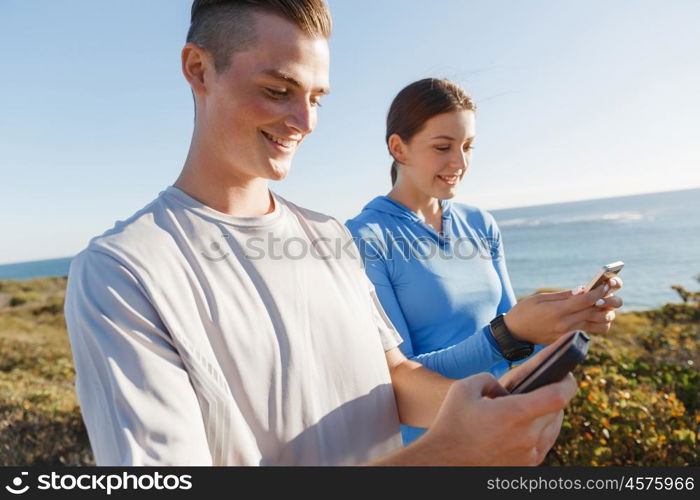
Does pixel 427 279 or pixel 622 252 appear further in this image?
pixel 622 252

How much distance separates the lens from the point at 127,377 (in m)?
1.11

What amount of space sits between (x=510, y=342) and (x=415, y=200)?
1215mm

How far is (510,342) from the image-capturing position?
7.93 ft

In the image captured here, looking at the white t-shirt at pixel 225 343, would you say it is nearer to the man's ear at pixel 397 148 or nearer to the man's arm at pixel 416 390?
the man's arm at pixel 416 390

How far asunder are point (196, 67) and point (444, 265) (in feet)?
5.97

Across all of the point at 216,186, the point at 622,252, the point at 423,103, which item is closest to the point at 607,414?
the point at 423,103

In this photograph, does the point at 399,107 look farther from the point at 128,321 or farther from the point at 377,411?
the point at 128,321

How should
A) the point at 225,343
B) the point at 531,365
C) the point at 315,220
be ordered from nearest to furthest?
the point at 531,365, the point at 225,343, the point at 315,220

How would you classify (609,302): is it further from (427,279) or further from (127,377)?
(127,377)

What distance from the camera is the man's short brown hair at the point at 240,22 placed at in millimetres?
1569

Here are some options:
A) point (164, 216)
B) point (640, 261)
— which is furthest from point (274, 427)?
point (640, 261)

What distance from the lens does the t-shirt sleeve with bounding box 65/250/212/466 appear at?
1089 mm

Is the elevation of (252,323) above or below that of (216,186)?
below

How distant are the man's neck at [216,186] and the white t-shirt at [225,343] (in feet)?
0.19
